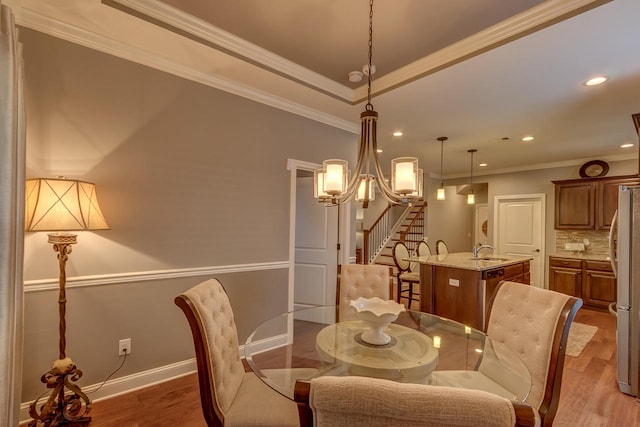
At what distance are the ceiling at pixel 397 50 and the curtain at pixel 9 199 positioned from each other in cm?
74

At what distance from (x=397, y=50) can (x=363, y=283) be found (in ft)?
6.51

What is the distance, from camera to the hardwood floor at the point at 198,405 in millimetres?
2021

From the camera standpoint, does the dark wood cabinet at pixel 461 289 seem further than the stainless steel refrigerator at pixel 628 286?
Yes

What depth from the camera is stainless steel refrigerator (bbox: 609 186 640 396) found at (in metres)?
2.39

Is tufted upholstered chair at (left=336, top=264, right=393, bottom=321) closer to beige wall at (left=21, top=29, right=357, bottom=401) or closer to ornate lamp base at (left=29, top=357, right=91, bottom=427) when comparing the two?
beige wall at (left=21, top=29, right=357, bottom=401)

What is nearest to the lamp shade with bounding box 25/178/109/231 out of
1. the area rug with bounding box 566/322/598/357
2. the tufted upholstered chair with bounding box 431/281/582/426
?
the tufted upholstered chair with bounding box 431/281/582/426

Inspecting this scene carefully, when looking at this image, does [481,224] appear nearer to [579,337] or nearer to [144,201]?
[579,337]

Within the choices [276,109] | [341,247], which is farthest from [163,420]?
Result: [276,109]

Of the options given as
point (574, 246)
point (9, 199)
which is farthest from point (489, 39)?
point (574, 246)

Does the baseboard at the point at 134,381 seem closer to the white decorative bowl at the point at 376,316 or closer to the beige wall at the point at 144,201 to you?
the beige wall at the point at 144,201

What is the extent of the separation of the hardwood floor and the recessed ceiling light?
2.63 metres

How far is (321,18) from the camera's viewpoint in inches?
82.3

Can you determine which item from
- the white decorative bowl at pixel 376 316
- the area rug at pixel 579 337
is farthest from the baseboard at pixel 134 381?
the area rug at pixel 579 337

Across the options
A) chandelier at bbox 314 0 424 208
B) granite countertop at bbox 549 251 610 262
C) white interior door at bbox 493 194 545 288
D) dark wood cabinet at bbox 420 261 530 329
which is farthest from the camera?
white interior door at bbox 493 194 545 288
